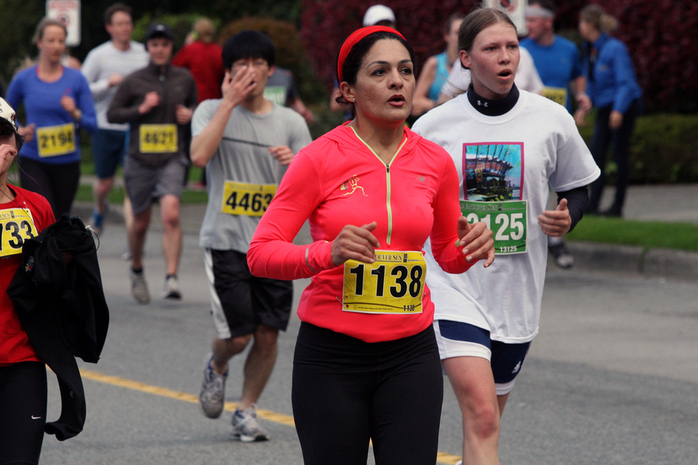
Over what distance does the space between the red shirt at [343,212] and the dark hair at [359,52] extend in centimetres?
18

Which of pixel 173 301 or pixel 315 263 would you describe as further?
pixel 173 301

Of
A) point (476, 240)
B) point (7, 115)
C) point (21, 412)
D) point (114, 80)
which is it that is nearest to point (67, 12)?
point (114, 80)

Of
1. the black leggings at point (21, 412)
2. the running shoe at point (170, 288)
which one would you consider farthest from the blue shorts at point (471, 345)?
the running shoe at point (170, 288)

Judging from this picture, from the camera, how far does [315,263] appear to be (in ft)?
9.99

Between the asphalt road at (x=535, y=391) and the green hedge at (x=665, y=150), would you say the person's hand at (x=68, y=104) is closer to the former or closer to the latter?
the asphalt road at (x=535, y=391)

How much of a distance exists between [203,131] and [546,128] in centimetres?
199

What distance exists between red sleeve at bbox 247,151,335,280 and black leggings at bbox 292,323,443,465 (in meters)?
0.28

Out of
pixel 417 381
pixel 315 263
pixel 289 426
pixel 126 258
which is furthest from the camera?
pixel 126 258

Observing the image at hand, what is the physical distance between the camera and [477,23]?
4.20m

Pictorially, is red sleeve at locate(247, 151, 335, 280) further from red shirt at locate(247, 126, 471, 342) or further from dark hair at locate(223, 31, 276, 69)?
dark hair at locate(223, 31, 276, 69)

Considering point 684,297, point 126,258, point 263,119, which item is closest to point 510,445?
point 263,119

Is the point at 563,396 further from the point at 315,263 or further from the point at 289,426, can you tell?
the point at 315,263

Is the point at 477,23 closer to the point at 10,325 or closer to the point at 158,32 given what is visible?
the point at 10,325

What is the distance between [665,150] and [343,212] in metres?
13.5
